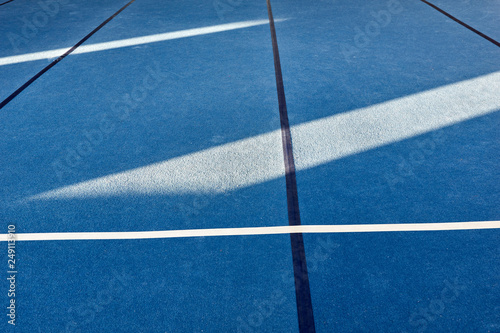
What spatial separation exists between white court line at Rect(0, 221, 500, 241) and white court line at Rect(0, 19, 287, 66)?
146 inches

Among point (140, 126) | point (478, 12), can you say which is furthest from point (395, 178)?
point (478, 12)

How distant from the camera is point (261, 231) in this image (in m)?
2.64

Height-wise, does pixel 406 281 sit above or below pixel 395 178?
below

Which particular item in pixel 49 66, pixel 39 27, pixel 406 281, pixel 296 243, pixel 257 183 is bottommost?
pixel 406 281

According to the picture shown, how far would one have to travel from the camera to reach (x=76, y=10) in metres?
7.42

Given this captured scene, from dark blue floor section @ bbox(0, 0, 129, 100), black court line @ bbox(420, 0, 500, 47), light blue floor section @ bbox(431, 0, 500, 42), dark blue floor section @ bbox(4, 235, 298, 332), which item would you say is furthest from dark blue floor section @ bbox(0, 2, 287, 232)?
light blue floor section @ bbox(431, 0, 500, 42)

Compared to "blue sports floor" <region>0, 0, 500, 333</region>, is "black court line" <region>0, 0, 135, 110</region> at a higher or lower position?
higher

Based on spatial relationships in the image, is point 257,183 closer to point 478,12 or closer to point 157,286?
point 157,286

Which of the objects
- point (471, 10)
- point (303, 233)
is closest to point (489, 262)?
point (303, 233)

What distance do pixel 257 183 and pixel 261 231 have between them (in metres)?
0.52

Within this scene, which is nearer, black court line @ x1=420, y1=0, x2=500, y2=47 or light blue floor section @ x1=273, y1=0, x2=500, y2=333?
light blue floor section @ x1=273, y1=0, x2=500, y2=333

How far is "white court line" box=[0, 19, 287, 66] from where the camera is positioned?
5.35m

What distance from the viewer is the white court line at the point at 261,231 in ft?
8.52

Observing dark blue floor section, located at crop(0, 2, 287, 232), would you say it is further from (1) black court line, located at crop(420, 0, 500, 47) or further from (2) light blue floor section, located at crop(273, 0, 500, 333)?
(1) black court line, located at crop(420, 0, 500, 47)
